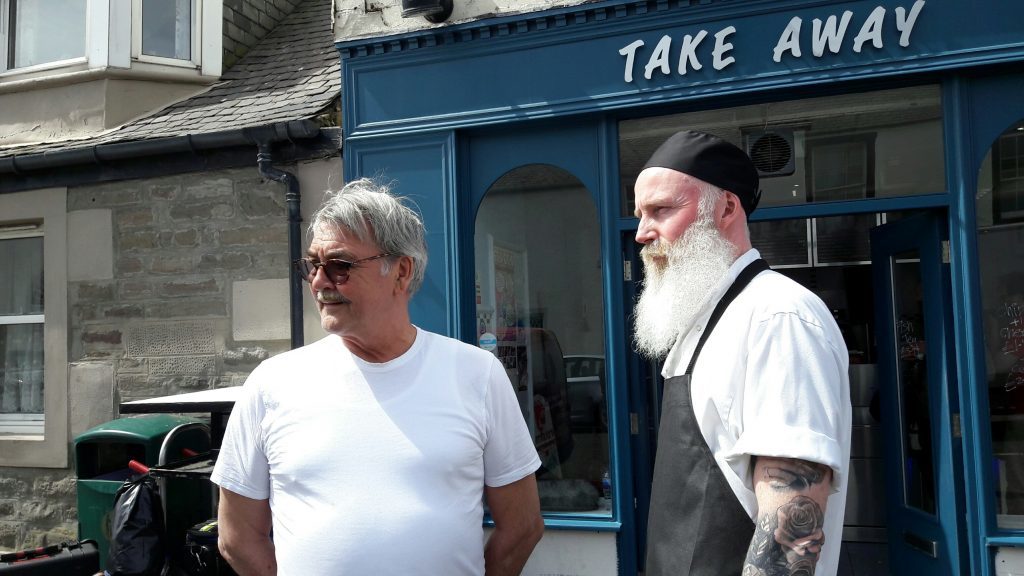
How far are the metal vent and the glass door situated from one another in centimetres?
76

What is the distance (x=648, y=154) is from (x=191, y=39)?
4566 millimetres

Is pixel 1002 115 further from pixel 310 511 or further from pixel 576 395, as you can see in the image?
pixel 310 511

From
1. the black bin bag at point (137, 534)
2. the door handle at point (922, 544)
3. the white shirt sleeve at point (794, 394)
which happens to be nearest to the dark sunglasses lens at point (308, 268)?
the white shirt sleeve at point (794, 394)

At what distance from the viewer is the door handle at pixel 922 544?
4.57 metres

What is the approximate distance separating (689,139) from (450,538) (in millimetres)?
1134

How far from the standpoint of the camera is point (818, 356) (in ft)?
5.14

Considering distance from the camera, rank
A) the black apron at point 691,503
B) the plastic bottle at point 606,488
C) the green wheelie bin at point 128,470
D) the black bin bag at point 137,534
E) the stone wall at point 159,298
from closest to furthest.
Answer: the black apron at point 691,503
the black bin bag at point 137,534
the green wheelie bin at point 128,470
the plastic bottle at point 606,488
the stone wall at point 159,298

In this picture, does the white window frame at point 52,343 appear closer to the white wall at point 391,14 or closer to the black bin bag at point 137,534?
the black bin bag at point 137,534

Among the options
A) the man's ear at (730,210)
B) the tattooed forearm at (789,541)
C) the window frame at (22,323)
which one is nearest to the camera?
the tattooed forearm at (789,541)

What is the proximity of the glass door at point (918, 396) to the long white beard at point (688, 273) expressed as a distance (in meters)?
3.16

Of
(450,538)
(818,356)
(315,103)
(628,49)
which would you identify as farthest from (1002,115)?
(315,103)

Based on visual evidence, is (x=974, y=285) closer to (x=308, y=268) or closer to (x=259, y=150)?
(x=308, y=268)

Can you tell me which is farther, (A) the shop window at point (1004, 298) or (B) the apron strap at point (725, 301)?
(A) the shop window at point (1004, 298)

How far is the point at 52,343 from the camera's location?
21.6ft
